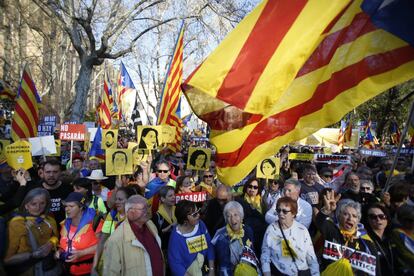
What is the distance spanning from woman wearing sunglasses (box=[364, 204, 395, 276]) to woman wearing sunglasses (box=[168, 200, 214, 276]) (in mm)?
1644

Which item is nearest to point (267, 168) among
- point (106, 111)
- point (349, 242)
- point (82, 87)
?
point (349, 242)

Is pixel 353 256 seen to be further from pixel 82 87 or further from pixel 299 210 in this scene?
pixel 82 87

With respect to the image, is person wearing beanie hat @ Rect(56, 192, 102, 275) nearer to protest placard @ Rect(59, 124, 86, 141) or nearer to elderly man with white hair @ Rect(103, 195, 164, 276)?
elderly man with white hair @ Rect(103, 195, 164, 276)

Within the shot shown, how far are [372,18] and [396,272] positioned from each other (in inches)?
94.5

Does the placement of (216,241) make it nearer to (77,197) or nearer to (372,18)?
(77,197)

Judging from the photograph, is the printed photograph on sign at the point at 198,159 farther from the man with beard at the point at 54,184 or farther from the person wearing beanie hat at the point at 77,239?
the person wearing beanie hat at the point at 77,239

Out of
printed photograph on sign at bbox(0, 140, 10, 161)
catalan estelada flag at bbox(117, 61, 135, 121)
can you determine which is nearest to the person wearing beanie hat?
printed photograph on sign at bbox(0, 140, 10, 161)

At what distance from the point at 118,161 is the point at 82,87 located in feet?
33.1

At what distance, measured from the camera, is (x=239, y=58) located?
2803 millimetres

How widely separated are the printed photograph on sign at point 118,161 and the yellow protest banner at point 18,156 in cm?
125

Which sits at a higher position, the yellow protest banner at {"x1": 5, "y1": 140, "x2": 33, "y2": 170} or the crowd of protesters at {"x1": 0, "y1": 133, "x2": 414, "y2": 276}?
the yellow protest banner at {"x1": 5, "y1": 140, "x2": 33, "y2": 170}

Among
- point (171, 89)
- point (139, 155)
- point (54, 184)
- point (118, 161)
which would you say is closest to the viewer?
point (54, 184)

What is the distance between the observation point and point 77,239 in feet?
14.2

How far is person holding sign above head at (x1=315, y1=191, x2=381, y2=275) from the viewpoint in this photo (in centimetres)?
370
